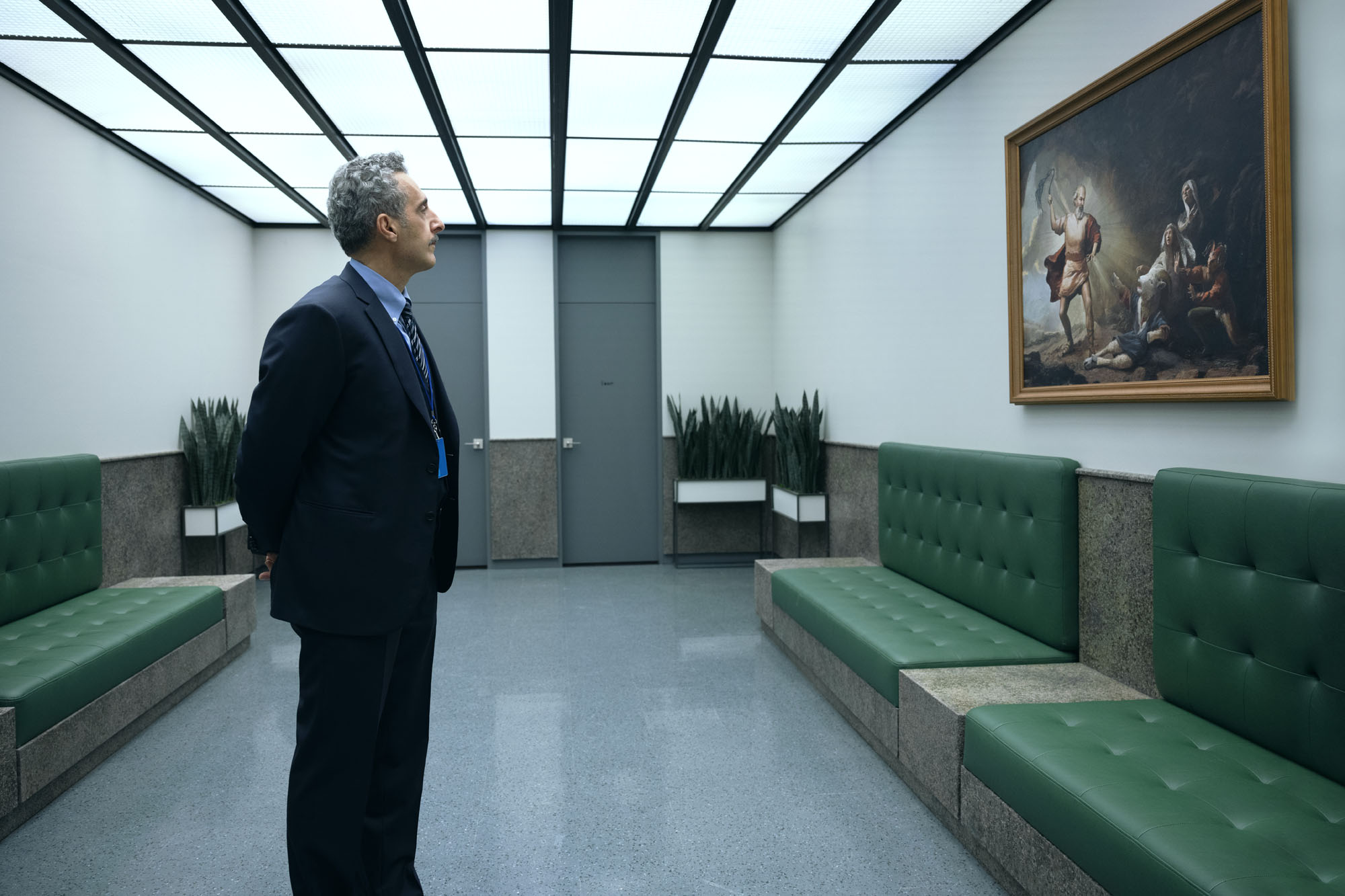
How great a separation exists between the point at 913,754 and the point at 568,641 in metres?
2.06

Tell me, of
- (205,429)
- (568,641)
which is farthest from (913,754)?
(205,429)

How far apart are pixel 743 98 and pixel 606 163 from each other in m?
1.11

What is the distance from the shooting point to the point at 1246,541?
1662 millimetres

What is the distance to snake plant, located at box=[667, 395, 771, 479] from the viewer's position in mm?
5516

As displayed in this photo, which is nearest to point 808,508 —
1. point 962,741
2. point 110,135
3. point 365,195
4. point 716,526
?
point 716,526

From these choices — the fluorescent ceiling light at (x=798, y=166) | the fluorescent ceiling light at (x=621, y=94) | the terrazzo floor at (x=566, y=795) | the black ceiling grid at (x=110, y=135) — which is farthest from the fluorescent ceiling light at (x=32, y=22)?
the fluorescent ceiling light at (x=798, y=166)

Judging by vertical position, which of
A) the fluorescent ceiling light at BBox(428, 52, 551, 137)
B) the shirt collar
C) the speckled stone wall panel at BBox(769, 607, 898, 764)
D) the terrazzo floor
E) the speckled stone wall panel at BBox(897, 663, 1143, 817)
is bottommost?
the terrazzo floor

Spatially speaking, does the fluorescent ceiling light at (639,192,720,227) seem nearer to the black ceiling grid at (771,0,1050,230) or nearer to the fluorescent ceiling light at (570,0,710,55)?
the black ceiling grid at (771,0,1050,230)

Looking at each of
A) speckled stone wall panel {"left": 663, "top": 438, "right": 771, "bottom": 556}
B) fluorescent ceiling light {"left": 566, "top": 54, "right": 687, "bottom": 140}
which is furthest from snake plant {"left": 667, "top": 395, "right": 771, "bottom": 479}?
fluorescent ceiling light {"left": 566, "top": 54, "right": 687, "bottom": 140}

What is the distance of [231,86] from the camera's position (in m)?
3.19

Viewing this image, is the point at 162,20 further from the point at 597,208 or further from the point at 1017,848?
the point at 1017,848

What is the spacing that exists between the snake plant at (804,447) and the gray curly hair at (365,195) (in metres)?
3.45

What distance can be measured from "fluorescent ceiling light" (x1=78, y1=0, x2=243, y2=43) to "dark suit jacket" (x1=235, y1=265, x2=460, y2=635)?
1849mm

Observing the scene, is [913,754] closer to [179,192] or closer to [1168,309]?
[1168,309]
